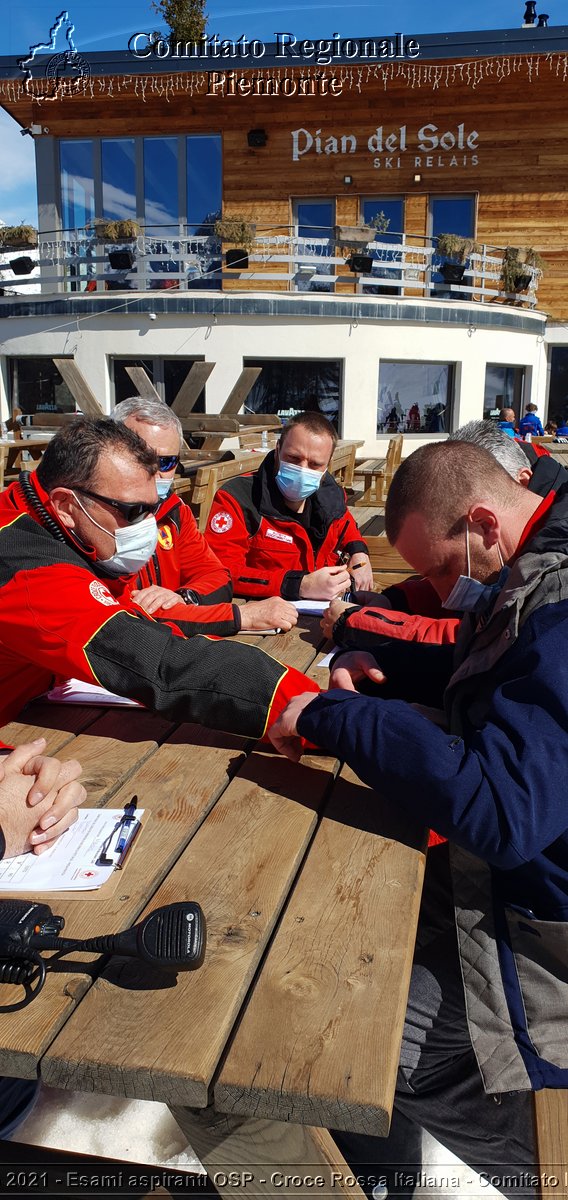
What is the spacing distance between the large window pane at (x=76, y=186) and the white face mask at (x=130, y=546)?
16526 mm

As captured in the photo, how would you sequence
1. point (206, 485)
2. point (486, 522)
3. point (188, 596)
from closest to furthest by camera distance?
point (486, 522) → point (188, 596) → point (206, 485)

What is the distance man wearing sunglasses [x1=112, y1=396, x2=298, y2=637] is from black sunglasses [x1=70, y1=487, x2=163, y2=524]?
0.81 metres

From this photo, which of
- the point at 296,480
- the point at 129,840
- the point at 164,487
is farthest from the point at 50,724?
the point at 296,480

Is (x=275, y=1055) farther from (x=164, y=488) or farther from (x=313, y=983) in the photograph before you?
(x=164, y=488)

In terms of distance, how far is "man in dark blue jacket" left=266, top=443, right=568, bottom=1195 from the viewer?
60.7 inches

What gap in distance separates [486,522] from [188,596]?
5.99 ft

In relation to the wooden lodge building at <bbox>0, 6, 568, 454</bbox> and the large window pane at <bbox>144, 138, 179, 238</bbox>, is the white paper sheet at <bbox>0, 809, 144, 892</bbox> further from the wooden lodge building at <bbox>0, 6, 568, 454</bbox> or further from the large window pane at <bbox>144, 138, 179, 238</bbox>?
the large window pane at <bbox>144, 138, 179, 238</bbox>

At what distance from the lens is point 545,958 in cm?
169

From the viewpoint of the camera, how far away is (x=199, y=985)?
1.27 m

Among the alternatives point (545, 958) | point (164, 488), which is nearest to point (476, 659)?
point (545, 958)

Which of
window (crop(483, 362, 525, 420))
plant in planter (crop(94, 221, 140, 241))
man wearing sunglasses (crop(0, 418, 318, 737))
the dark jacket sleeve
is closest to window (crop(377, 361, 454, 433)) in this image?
window (crop(483, 362, 525, 420))

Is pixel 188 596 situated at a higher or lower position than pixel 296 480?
lower

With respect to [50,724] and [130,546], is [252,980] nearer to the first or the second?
[50,724]

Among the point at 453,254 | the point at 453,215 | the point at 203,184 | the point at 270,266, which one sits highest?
the point at 203,184
